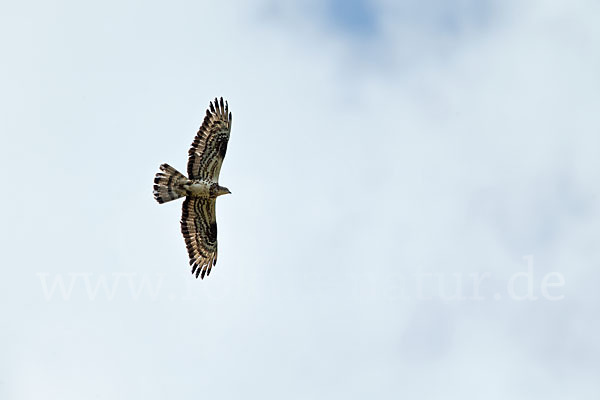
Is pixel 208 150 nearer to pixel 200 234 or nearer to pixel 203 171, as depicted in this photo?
pixel 203 171

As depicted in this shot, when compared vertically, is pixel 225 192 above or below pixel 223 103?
below

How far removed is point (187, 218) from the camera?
40688 mm

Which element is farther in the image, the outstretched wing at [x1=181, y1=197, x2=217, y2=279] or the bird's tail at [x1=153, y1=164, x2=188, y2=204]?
the outstretched wing at [x1=181, y1=197, x2=217, y2=279]

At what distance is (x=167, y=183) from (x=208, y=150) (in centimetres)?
168

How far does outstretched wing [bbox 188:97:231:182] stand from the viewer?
39.2 m

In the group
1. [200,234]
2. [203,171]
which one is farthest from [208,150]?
[200,234]

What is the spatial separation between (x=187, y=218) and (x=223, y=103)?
13.3 feet

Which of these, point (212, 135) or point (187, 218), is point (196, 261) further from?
point (212, 135)

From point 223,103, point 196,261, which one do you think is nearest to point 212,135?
point 223,103

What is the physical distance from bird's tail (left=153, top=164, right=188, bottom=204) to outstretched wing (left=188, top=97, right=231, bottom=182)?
15.8 inches

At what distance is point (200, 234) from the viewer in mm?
40969

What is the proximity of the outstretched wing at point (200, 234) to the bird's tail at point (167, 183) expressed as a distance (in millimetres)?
1211

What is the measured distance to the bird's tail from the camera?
3897cm

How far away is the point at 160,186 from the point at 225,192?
209cm
